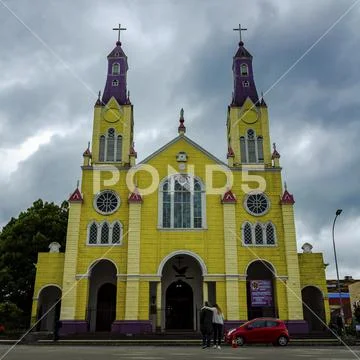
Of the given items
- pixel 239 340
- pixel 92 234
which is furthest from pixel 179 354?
pixel 92 234

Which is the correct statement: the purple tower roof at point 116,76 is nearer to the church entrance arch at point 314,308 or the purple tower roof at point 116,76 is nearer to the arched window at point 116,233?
the arched window at point 116,233

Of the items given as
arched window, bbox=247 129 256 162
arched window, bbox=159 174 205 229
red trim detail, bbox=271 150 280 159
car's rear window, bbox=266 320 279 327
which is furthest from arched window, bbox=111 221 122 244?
car's rear window, bbox=266 320 279 327

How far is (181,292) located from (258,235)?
24.4 feet

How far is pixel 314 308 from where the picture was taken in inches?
1345

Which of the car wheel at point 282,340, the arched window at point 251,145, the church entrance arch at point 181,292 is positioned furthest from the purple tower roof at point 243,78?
the car wheel at point 282,340

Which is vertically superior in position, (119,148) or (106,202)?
(119,148)

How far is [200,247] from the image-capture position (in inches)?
1272

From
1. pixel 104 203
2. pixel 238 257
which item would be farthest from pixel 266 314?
pixel 104 203

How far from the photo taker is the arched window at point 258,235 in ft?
108

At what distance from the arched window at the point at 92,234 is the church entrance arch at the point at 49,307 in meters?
4.72

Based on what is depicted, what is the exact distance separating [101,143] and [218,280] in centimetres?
1480

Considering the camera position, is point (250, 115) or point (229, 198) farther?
point (250, 115)

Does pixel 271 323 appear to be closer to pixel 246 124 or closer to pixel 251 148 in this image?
pixel 251 148

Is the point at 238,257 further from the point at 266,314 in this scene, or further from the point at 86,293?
the point at 86,293
